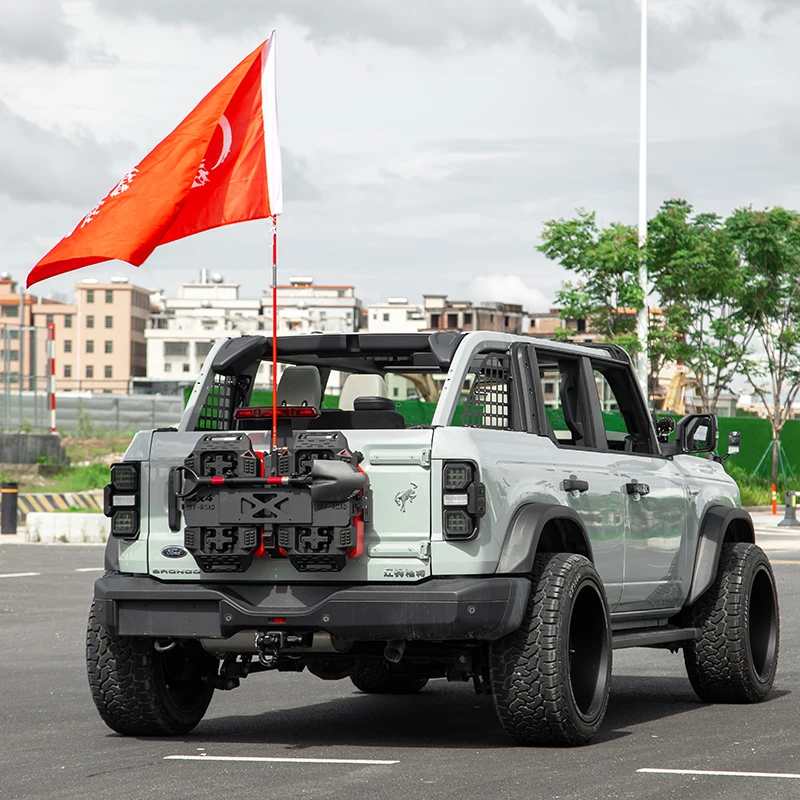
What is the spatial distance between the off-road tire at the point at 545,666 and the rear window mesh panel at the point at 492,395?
0.71 meters

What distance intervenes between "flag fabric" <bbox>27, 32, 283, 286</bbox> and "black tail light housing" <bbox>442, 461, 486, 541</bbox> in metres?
1.78

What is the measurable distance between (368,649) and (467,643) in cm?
45

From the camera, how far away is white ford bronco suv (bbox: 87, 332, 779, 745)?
23.0 feet

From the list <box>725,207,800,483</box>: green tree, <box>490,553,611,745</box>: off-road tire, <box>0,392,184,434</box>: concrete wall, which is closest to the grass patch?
<box>725,207,800,483</box>: green tree

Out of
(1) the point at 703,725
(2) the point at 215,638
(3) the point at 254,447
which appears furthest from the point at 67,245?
(1) the point at 703,725

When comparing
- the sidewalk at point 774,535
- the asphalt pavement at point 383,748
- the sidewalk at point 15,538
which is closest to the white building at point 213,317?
the sidewalk at point 774,535

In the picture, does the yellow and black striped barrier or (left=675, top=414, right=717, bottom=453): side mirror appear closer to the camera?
(left=675, top=414, right=717, bottom=453): side mirror

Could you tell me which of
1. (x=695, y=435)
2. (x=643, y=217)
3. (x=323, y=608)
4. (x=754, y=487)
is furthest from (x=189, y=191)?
(x=754, y=487)

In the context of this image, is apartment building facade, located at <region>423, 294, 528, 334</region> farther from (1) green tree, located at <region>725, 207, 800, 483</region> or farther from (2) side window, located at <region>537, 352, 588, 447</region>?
(2) side window, located at <region>537, 352, 588, 447</region>

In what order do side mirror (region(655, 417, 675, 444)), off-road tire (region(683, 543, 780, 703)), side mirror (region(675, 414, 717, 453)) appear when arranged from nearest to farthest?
off-road tire (region(683, 543, 780, 703)), side mirror (region(675, 414, 717, 453)), side mirror (region(655, 417, 675, 444))

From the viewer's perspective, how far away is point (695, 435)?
30.6 ft

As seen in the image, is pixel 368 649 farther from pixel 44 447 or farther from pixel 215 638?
pixel 44 447

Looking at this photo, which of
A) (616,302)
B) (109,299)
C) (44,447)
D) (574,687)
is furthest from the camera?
(109,299)

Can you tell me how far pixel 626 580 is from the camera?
8.46m
